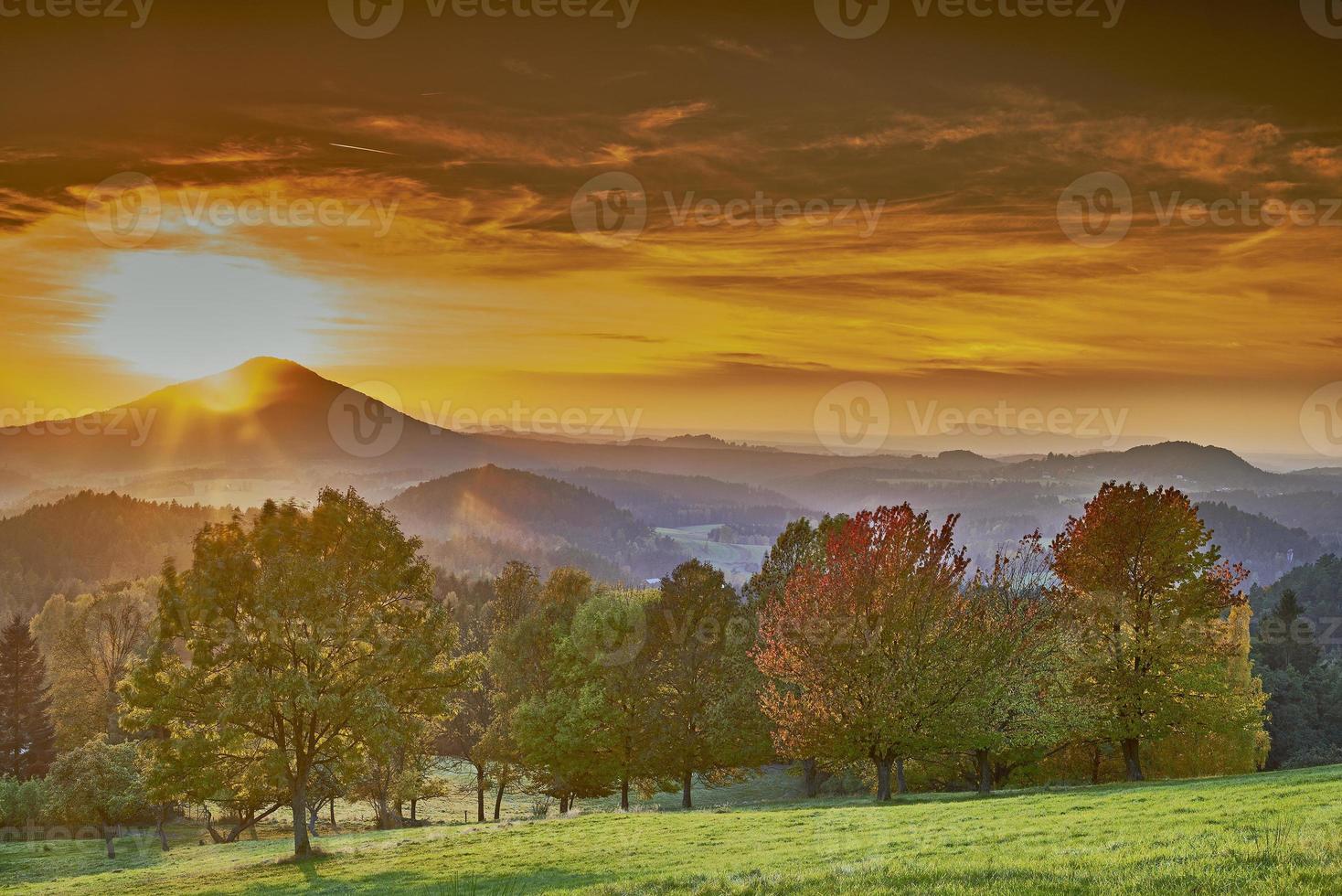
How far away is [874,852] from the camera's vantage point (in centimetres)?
1816

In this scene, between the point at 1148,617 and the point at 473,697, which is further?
the point at 473,697

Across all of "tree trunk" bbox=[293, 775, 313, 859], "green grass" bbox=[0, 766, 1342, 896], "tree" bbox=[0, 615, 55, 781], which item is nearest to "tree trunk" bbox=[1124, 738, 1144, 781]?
"green grass" bbox=[0, 766, 1342, 896]

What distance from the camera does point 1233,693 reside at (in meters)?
39.5

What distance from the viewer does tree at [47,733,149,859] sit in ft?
173

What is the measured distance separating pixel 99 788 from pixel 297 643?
32132 mm

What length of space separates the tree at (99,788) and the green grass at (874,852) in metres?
12.0

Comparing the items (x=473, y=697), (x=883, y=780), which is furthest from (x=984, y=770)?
(x=473, y=697)

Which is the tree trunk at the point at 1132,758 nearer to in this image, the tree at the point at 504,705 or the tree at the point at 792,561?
the tree at the point at 792,561

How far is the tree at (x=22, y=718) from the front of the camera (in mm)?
79688

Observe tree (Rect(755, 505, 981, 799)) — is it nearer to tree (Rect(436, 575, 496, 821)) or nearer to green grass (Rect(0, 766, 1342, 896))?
green grass (Rect(0, 766, 1342, 896))

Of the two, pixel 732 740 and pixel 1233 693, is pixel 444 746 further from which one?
pixel 1233 693

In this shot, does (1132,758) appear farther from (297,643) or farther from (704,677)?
(297,643)

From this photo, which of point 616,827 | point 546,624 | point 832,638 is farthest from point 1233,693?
point 546,624

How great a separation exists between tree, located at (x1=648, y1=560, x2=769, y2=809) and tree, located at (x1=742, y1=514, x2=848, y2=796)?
2131 mm
